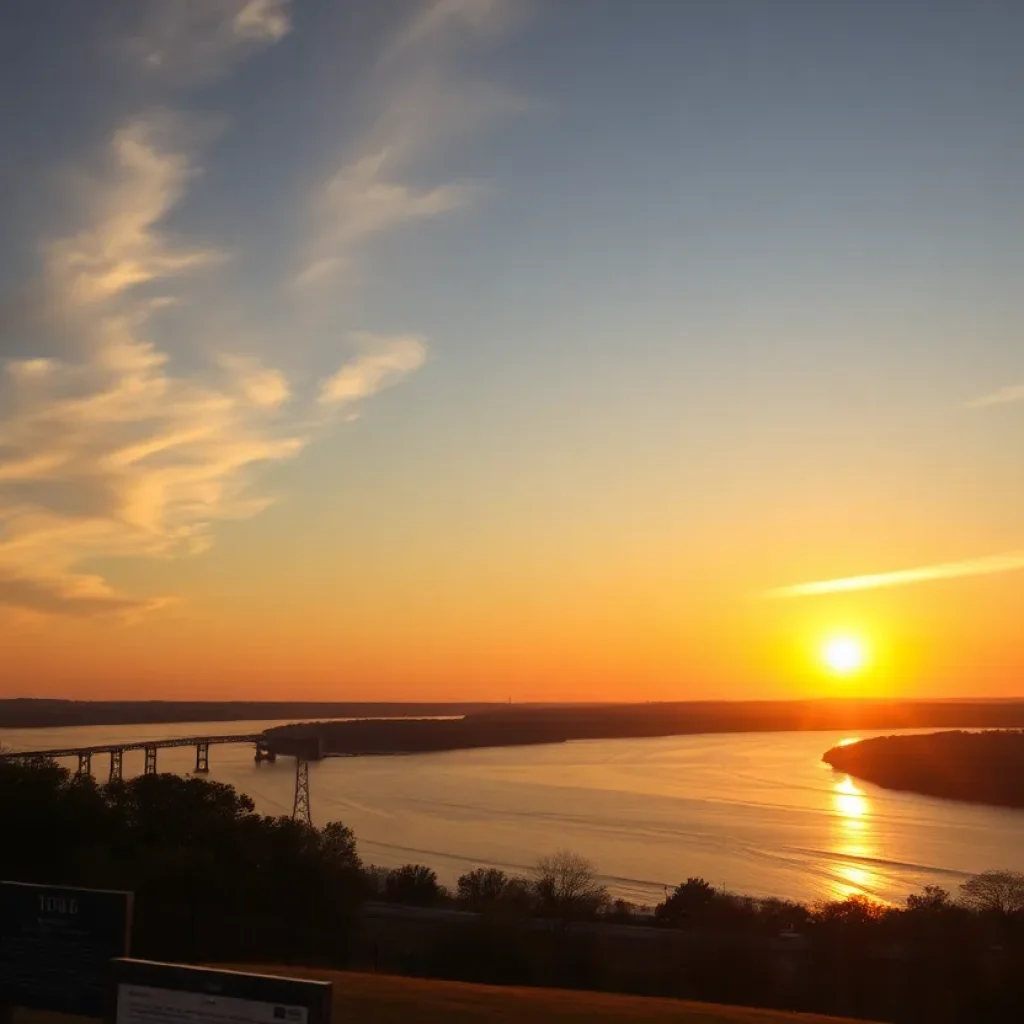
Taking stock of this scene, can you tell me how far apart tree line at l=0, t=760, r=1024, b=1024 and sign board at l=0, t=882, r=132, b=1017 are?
9777mm

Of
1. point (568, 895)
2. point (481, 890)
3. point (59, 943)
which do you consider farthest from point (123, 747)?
point (59, 943)

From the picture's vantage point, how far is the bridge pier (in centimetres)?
10075

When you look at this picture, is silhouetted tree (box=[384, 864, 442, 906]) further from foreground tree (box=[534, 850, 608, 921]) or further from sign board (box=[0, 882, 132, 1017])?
sign board (box=[0, 882, 132, 1017])

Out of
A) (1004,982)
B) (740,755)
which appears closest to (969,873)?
(1004,982)

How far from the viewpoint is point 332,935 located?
20734 mm

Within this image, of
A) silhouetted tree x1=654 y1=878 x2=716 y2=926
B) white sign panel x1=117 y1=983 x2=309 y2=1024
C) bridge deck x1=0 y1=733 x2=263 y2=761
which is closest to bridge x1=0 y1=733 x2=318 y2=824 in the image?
bridge deck x1=0 y1=733 x2=263 y2=761

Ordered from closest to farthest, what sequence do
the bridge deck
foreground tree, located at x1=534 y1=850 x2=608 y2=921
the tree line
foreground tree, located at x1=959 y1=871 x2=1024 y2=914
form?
the tree line < foreground tree, located at x1=534 y1=850 x2=608 y2=921 < foreground tree, located at x1=959 y1=871 x2=1024 y2=914 < the bridge deck

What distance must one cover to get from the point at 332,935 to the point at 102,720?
6860 inches

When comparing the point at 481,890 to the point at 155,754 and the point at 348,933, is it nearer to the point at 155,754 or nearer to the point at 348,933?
the point at 348,933

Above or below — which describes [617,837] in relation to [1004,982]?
below

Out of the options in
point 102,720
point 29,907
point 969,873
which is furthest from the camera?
point 102,720

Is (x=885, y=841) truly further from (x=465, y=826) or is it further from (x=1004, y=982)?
(x=1004, y=982)

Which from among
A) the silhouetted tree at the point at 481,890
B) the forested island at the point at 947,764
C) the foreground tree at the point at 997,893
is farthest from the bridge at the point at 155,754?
the forested island at the point at 947,764

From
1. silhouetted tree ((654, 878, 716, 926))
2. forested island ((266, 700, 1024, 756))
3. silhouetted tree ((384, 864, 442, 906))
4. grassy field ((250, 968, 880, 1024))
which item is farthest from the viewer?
forested island ((266, 700, 1024, 756))
